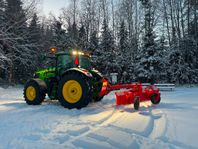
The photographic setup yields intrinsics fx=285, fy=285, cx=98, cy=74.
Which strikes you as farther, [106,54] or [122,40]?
[122,40]

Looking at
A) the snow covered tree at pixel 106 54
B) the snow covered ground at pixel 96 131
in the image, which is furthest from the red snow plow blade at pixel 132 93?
the snow covered tree at pixel 106 54

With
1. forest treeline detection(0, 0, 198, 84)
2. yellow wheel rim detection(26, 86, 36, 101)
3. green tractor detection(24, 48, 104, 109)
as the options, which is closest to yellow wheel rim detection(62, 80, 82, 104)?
green tractor detection(24, 48, 104, 109)

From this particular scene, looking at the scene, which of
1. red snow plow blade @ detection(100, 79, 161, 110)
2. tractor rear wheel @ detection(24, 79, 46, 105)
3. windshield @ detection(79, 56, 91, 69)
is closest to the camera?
red snow plow blade @ detection(100, 79, 161, 110)

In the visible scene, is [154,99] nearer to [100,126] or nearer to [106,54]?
[100,126]

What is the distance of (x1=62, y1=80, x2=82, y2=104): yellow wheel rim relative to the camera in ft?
28.0

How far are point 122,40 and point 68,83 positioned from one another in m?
27.5

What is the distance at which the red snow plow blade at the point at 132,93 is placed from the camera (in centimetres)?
924

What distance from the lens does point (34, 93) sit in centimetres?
982

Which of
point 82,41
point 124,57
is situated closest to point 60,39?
point 82,41

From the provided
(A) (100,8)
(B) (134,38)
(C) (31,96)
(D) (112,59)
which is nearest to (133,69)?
(D) (112,59)

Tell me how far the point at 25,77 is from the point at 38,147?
29.2 m

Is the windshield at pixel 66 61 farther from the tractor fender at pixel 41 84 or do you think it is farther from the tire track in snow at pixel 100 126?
the tire track in snow at pixel 100 126

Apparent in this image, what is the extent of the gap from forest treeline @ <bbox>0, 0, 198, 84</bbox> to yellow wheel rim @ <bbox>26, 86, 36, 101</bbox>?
13.6 metres

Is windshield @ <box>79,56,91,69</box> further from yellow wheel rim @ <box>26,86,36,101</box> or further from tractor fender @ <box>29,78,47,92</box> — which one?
yellow wheel rim @ <box>26,86,36,101</box>
